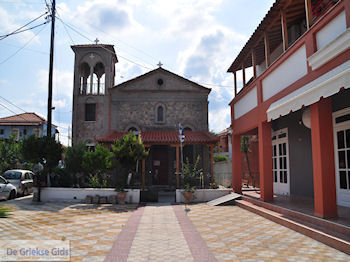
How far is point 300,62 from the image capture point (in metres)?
6.80

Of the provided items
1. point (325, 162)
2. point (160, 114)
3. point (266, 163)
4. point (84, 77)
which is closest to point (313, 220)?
point (325, 162)

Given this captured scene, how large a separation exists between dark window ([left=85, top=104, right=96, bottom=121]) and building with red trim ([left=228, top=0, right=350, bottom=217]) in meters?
10.4

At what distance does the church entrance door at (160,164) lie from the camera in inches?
688

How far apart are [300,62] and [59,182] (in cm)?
1217

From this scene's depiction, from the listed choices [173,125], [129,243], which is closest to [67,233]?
[129,243]

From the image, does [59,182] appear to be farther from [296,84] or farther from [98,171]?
[296,84]

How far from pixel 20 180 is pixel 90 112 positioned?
654 centimetres

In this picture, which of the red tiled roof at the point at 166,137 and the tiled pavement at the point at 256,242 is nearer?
the tiled pavement at the point at 256,242

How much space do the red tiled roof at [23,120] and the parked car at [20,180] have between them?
1801 centimetres

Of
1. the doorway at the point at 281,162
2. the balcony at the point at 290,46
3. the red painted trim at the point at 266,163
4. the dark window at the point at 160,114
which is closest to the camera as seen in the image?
the balcony at the point at 290,46

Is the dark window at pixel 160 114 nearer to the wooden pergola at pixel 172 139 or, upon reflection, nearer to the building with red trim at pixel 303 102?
the wooden pergola at pixel 172 139

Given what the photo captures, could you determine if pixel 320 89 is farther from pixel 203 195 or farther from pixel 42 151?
pixel 42 151

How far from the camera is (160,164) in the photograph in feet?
57.7

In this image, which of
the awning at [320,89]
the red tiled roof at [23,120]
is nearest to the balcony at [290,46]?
the awning at [320,89]
